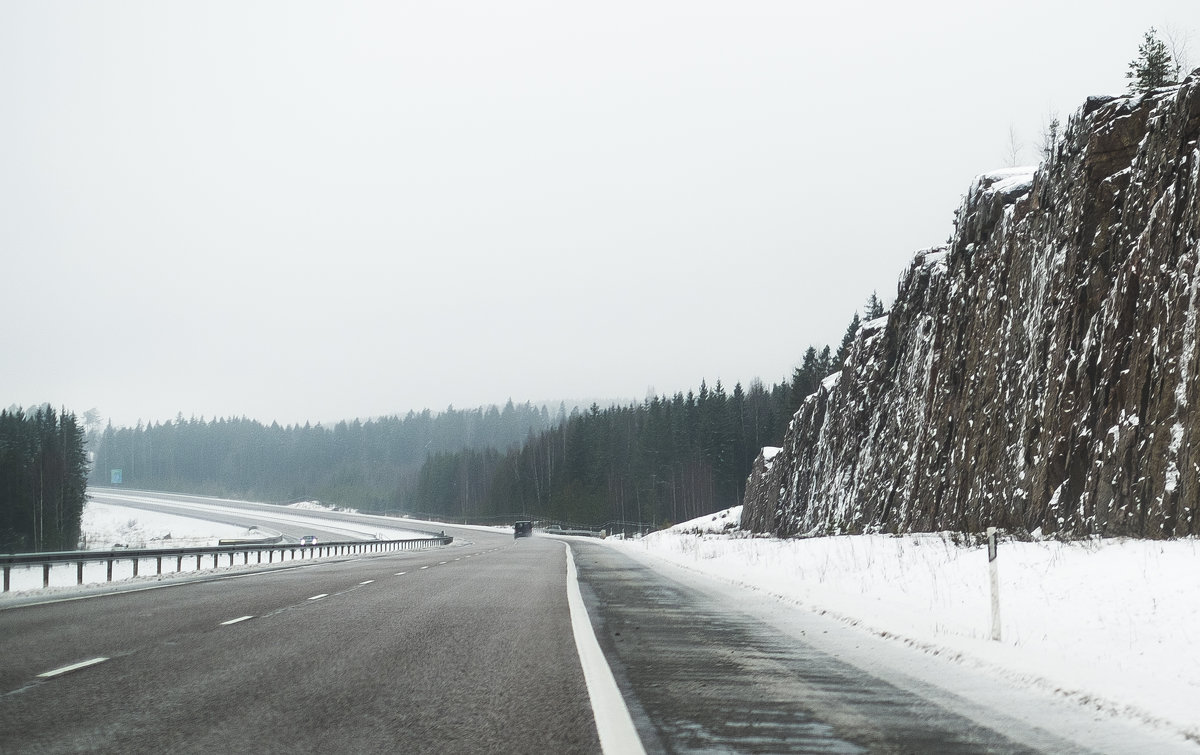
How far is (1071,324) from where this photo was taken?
2048 centimetres

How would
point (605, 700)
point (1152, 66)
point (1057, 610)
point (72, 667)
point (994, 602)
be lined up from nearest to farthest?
point (605, 700)
point (72, 667)
point (994, 602)
point (1057, 610)
point (1152, 66)

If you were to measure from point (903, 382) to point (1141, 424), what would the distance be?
68.9 ft

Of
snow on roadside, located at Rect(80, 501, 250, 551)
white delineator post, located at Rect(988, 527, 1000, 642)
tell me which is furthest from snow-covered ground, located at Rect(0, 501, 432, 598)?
white delineator post, located at Rect(988, 527, 1000, 642)

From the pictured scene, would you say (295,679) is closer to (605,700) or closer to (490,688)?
(490,688)

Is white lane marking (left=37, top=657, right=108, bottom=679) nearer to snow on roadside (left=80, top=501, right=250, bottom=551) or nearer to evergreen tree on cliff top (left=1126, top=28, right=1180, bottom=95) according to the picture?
evergreen tree on cliff top (left=1126, top=28, right=1180, bottom=95)

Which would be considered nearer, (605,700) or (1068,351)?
(605,700)

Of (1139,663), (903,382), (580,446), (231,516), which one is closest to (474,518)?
(580,446)

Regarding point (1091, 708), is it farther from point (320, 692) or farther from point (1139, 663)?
point (320, 692)

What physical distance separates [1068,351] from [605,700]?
17.4 m

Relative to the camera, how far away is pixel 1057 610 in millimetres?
10914

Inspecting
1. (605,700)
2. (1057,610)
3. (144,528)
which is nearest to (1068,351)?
(1057,610)

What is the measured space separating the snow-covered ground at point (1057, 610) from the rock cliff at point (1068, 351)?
78.5 inches

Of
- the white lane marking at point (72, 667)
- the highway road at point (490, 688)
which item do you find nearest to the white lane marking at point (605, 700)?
the highway road at point (490, 688)

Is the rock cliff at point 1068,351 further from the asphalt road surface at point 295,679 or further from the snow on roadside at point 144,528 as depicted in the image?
the snow on roadside at point 144,528
